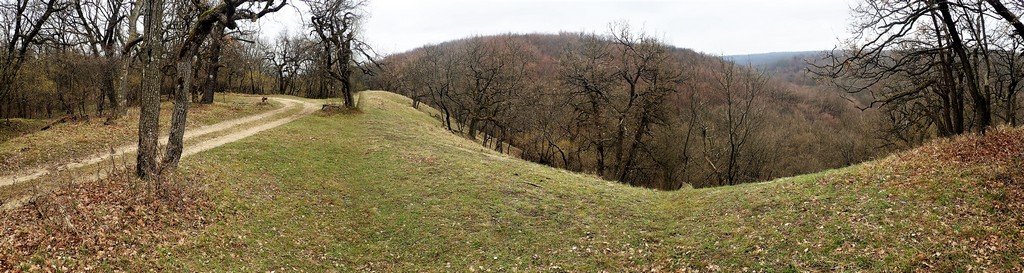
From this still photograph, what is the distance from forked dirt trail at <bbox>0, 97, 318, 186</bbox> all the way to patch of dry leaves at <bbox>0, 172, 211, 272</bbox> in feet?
6.01

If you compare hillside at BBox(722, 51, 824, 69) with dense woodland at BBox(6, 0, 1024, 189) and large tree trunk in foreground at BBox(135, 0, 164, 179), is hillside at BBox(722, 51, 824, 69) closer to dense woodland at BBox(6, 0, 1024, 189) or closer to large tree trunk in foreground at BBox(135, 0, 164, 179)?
dense woodland at BBox(6, 0, 1024, 189)

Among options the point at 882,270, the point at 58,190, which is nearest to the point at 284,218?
the point at 58,190

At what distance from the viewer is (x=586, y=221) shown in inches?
581

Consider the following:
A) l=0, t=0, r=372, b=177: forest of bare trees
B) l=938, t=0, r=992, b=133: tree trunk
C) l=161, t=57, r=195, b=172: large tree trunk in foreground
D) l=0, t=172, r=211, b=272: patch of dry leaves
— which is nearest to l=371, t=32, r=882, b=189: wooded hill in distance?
l=0, t=0, r=372, b=177: forest of bare trees

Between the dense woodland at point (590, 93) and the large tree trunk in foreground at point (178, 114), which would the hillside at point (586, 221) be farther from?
the dense woodland at point (590, 93)

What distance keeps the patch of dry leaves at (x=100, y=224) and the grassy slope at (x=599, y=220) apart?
0.59 metres

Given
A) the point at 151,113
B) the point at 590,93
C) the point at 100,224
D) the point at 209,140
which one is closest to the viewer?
the point at 100,224

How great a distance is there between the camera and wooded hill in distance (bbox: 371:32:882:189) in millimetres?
34656

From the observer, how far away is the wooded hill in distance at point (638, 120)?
1364 inches

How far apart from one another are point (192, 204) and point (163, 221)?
1.41 m

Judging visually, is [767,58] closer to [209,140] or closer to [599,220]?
[599,220]

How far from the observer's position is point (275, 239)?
12.7m

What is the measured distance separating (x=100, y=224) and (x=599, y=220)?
40.0ft

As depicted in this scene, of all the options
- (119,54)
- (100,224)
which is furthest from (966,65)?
(119,54)
